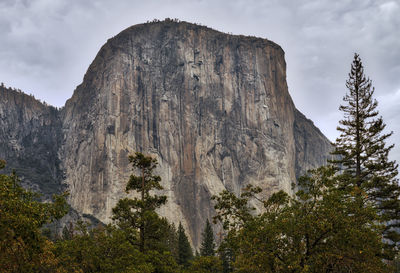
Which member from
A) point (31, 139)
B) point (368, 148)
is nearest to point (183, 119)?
point (31, 139)

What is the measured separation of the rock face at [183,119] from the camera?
122500 millimetres

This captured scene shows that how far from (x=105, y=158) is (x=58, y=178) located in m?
27.6

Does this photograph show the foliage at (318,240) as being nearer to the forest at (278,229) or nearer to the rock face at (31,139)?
the forest at (278,229)

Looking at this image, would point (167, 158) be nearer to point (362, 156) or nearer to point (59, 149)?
point (59, 149)

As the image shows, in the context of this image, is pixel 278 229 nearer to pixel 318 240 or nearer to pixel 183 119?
pixel 318 240

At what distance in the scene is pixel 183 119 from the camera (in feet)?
428

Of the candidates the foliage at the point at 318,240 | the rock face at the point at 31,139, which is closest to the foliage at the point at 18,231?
the foliage at the point at 318,240

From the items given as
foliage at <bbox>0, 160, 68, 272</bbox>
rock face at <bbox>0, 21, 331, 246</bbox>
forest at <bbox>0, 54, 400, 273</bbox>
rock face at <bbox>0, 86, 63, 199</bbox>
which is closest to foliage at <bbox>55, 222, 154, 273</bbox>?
forest at <bbox>0, 54, 400, 273</bbox>

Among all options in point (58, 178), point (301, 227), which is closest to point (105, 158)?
point (58, 178)

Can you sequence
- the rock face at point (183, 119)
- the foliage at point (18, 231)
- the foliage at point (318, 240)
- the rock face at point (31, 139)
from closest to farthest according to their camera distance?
the foliage at point (18, 231) < the foliage at point (318, 240) < the rock face at point (183, 119) < the rock face at point (31, 139)

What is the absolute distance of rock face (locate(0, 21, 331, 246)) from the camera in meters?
122

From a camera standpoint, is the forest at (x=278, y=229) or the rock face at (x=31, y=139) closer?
the forest at (x=278, y=229)

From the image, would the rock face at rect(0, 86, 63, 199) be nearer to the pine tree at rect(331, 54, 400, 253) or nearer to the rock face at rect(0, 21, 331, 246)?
the rock face at rect(0, 21, 331, 246)

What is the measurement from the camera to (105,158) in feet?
404
